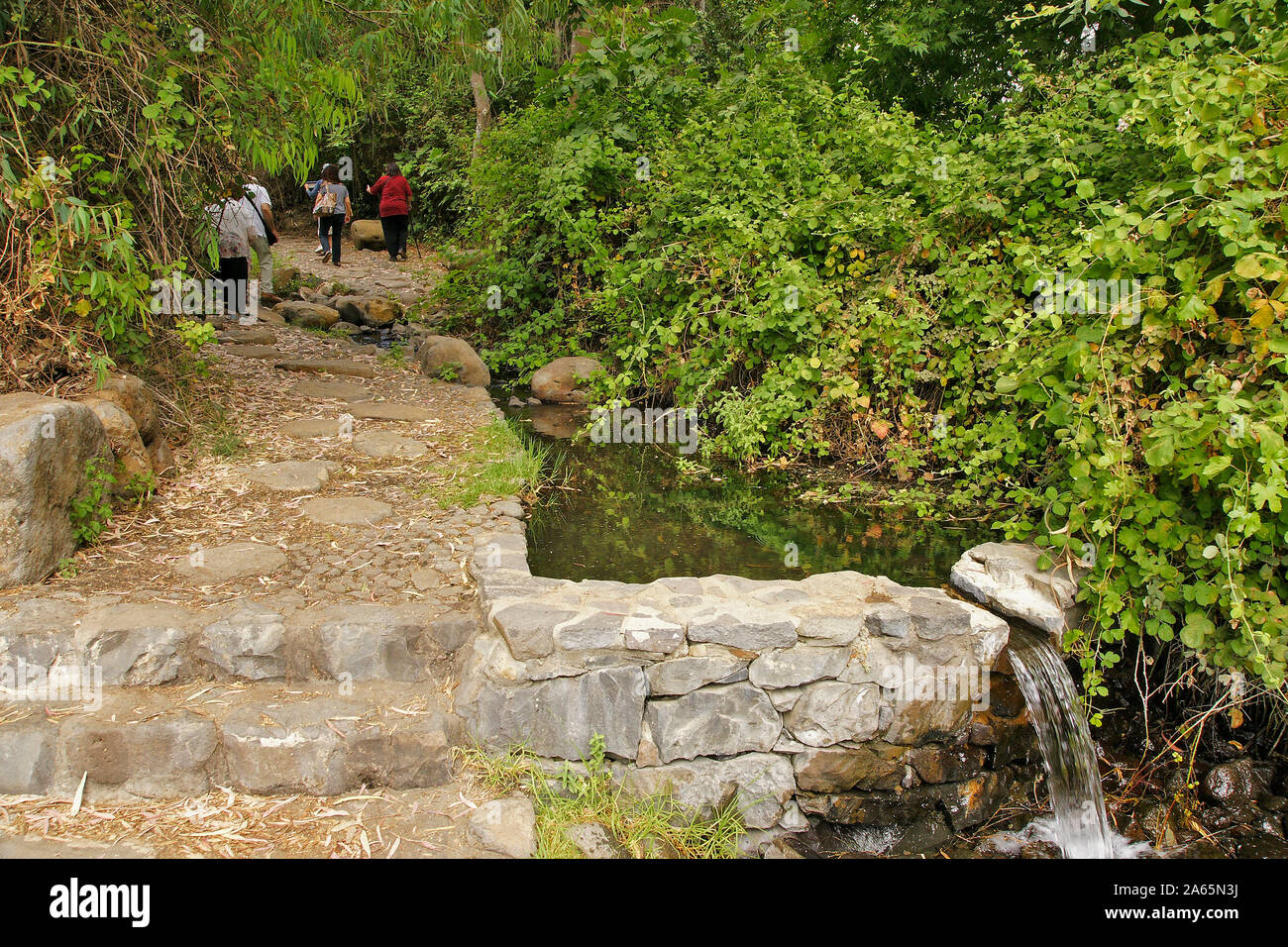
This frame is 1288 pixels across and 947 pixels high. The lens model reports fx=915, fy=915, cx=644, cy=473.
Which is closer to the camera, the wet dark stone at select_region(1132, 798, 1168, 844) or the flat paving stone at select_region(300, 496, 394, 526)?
the wet dark stone at select_region(1132, 798, 1168, 844)

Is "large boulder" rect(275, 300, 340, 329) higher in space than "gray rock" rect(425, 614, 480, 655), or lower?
higher

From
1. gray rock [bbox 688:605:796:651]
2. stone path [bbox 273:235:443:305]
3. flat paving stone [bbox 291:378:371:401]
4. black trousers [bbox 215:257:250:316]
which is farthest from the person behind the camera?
stone path [bbox 273:235:443:305]

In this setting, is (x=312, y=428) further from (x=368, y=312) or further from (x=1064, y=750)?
(x=368, y=312)

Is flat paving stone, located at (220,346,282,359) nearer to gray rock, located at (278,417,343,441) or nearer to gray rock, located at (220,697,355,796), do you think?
gray rock, located at (278,417,343,441)

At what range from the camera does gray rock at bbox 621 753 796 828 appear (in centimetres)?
368

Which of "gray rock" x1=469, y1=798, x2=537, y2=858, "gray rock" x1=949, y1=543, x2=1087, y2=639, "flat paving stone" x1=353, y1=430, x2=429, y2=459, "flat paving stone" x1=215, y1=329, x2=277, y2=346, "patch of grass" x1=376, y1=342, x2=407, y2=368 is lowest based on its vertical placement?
"gray rock" x1=469, y1=798, x2=537, y2=858

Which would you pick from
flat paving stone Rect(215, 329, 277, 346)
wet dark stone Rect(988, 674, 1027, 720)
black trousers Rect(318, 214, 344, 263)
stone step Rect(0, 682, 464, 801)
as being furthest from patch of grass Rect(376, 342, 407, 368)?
black trousers Rect(318, 214, 344, 263)

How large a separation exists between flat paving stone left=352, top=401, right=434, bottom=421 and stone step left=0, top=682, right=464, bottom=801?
→ 3050 millimetres

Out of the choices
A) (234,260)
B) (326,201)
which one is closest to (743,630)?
(234,260)

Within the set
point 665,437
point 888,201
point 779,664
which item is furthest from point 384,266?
point 779,664

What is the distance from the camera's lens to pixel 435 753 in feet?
11.4

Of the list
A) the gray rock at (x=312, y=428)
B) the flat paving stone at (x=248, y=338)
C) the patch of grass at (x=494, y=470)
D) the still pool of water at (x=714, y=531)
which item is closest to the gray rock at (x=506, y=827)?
the still pool of water at (x=714, y=531)

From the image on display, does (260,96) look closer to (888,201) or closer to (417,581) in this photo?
(417,581)

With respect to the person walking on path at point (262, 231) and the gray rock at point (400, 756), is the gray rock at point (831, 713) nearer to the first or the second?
the gray rock at point (400, 756)
